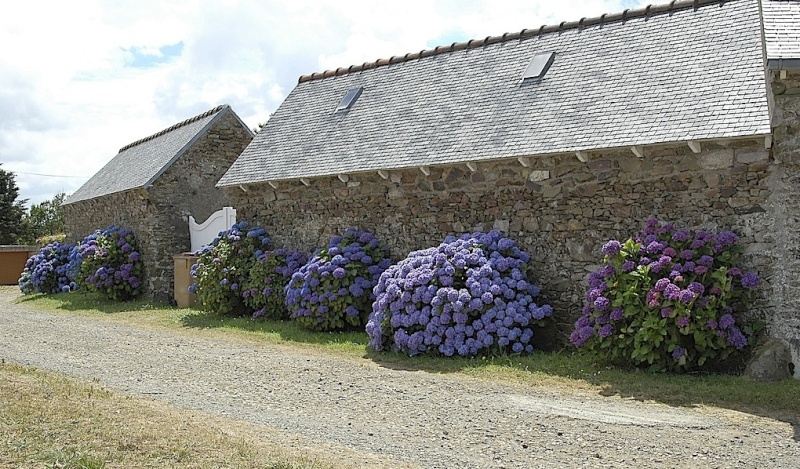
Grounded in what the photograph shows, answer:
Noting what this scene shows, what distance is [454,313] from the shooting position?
9766mm

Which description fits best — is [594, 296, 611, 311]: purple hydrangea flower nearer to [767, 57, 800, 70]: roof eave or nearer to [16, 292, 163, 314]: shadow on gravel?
[767, 57, 800, 70]: roof eave

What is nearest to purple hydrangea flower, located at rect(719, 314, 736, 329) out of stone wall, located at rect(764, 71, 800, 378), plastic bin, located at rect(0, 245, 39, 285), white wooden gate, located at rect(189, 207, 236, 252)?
stone wall, located at rect(764, 71, 800, 378)

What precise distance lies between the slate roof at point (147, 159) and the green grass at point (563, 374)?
19.1 ft

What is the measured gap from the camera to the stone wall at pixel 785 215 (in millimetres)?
7730

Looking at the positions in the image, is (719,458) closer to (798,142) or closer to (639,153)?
(798,142)

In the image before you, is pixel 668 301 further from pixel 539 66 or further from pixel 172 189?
pixel 172 189

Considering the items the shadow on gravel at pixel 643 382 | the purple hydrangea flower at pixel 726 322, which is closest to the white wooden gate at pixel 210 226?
the shadow on gravel at pixel 643 382

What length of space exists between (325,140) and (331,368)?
5.71m

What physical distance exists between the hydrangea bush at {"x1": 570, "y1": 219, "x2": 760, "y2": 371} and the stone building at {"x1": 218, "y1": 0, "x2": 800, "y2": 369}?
0.33 meters

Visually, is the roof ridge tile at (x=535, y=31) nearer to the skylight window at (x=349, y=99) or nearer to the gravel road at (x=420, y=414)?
the skylight window at (x=349, y=99)

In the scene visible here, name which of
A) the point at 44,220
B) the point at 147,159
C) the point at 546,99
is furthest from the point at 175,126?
the point at 44,220

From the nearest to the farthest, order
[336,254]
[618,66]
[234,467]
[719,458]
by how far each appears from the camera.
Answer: [234,467]
[719,458]
[618,66]
[336,254]

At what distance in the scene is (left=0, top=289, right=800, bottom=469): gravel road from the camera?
18.2ft

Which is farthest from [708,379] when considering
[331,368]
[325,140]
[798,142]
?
[325,140]
